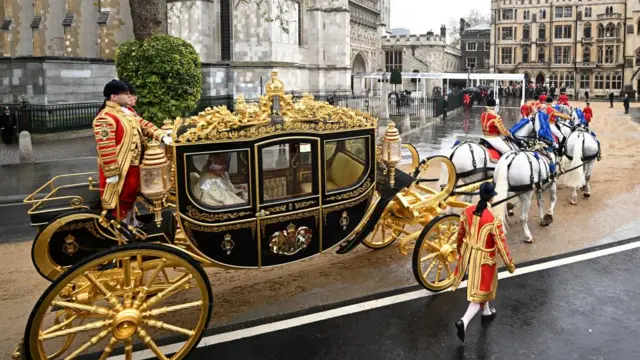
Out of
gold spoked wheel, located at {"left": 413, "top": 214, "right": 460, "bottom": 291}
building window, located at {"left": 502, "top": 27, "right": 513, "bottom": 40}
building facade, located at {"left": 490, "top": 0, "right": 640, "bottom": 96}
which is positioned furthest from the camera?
building window, located at {"left": 502, "top": 27, "right": 513, "bottom": 40}

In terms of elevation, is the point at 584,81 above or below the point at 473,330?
above

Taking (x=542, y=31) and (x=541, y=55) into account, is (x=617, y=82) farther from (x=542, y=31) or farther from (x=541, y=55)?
(x=542, y=31)

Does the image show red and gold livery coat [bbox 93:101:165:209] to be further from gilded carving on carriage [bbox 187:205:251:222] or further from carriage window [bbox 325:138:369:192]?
carriage window [bbox 325:138:369:192]

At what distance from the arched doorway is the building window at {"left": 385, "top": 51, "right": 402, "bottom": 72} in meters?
12.3

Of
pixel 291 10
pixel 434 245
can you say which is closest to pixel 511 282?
pixel 434 245

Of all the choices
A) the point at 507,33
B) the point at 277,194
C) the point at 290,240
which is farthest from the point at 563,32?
the point at 290,240

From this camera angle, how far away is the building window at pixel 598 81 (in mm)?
69525

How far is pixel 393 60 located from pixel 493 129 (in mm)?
61720

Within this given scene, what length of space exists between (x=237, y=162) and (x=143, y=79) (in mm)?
8519

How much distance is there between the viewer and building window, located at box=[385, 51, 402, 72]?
6919 centimetres

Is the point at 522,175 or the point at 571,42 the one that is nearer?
the point at 522,175

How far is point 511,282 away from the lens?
23.8 feet

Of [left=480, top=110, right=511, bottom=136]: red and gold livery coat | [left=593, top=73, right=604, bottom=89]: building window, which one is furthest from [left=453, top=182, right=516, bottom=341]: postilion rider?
[left=593, top=73, right=604, bottom=89]: building window

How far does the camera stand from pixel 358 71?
2290 inches
